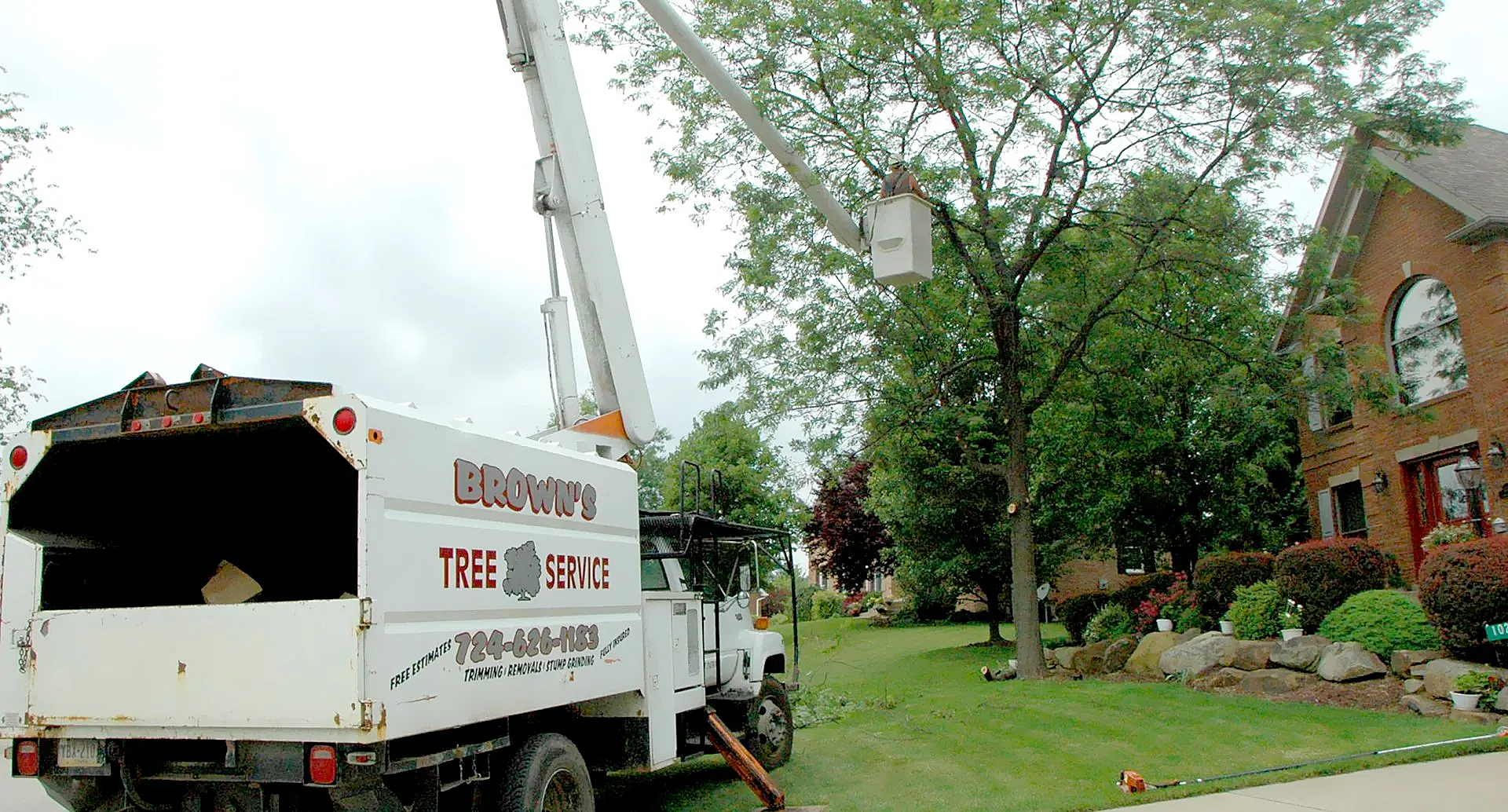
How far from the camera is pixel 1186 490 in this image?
2392cm

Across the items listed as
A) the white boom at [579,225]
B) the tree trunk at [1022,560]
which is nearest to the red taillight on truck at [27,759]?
the white boom at [579,225]

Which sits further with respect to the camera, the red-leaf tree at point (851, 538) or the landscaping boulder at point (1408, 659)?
the red-leaf tree at point (851, 538)

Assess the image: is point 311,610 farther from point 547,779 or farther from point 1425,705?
point 1425,705

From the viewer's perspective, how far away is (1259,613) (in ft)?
52.5

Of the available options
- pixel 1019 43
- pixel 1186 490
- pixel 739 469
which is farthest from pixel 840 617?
pixel 1019 43

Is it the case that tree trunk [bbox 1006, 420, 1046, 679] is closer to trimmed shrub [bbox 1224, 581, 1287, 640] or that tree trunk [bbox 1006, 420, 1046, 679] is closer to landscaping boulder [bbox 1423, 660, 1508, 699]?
trimmed shrub [bbox 1224, 581, 1287, 640]

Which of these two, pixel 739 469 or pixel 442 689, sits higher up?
pixel 739 469

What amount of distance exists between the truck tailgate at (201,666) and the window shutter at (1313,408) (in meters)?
15.2

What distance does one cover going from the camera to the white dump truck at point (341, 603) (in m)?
5.38

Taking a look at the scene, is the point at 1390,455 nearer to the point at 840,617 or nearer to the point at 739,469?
the point at 739,469

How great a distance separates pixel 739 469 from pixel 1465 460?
18.2m

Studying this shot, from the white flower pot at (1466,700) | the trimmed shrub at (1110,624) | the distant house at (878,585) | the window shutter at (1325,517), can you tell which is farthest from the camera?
the distant house at (878,585)

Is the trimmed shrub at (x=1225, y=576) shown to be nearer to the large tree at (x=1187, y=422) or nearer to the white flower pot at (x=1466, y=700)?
the large tree at (x=1187, y=422)

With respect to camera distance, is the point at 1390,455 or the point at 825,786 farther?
the point at 1390,455
